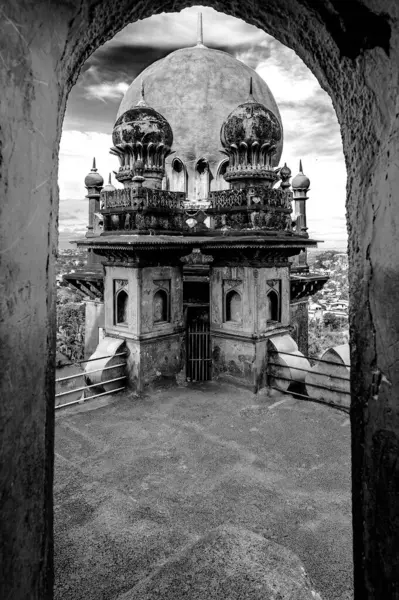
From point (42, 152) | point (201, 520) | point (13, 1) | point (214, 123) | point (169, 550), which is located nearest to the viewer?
point (13, 1)

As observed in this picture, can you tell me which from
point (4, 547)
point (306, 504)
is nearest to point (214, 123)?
point (306, 504)

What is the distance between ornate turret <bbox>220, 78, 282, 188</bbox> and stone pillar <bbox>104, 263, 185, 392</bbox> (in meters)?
2.82

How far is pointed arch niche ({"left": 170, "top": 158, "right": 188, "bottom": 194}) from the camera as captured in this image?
17.5 m

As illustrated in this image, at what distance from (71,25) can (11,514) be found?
2.19 metres

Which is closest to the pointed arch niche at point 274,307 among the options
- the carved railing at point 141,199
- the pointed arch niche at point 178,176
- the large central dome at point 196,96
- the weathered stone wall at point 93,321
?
the carved railing at point 141,199

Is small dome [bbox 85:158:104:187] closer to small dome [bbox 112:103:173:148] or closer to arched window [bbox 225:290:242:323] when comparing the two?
small dome [bbox 112:103:173:148]

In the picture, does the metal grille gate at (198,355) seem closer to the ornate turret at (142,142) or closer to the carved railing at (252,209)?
the carved railing at (252,209)

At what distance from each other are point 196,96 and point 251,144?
9650 mm

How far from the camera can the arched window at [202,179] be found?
56.9 feet

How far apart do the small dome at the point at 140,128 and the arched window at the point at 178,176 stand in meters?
5.86

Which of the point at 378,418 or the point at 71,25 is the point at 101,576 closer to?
the point at 378,418

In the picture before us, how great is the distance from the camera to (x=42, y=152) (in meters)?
1.93

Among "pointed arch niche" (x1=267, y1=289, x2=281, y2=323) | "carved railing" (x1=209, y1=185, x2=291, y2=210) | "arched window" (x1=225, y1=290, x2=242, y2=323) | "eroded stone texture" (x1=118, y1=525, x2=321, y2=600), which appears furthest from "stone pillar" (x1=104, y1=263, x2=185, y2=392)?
"eroded stone texture" (x1=118, y1=525, x2=321, y2=600)

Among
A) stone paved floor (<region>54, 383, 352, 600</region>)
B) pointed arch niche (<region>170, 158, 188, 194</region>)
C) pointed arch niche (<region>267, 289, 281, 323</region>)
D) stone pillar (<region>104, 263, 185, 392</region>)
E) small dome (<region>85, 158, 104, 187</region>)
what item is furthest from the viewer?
small dome (<region>85, 158, 104, 187</region>)
